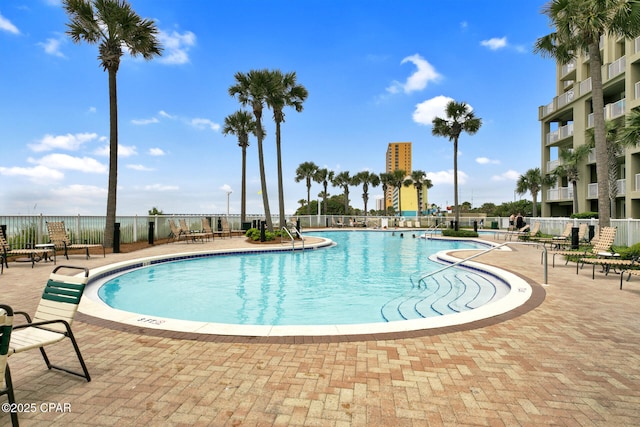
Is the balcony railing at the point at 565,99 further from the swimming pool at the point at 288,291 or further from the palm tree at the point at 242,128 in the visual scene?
the palm tree at the point at 242,128

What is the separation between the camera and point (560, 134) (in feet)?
85.4

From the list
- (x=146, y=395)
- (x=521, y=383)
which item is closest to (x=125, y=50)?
(x=146, y=395)

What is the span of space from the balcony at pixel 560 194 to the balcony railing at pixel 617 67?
8.22 metres

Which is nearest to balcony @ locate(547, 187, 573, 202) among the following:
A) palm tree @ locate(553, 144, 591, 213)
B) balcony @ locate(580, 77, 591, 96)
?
palm tree @ locate(553, 144, 591, 213)

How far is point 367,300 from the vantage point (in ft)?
22.2

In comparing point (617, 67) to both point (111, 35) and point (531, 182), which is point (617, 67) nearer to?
point (531, 182)

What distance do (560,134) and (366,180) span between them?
88.1 feet

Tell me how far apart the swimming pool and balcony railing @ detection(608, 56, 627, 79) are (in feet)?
60.4

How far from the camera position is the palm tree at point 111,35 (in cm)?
1274

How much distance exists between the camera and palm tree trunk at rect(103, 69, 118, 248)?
43.6 ft

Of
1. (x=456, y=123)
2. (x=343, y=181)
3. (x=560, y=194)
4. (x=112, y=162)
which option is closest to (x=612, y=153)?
(x=560, y=194)

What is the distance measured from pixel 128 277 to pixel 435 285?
797cm

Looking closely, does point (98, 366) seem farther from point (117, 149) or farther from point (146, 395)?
point (117, 149)

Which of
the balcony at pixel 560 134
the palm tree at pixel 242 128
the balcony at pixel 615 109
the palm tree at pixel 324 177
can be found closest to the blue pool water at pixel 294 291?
the palm tree at pixel 242 128
